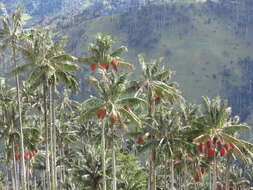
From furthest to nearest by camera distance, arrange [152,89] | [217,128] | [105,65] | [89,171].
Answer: [105,65] → [89,171] → [217,128] → [152,89]

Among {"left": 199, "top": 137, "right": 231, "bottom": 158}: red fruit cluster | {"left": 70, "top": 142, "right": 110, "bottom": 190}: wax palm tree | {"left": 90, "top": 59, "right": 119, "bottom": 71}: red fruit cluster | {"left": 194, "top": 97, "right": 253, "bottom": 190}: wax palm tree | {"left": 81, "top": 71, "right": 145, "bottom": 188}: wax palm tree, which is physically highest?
{"left": 90, "top": 59, "right": 119, "bottom": 71}: red fruit cluster

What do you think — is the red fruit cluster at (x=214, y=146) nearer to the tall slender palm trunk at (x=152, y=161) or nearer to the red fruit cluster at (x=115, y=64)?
the tall slender palm trunk at (x=152, y=161)

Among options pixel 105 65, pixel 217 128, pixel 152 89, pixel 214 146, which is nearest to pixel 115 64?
pixel 105 65

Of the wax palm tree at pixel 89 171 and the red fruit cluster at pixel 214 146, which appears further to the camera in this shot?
the wax palm tree at pixel 89 171

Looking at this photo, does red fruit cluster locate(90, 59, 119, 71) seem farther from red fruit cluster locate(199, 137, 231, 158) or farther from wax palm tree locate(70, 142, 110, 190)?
red fruit cluster locate(199, 137, 231, 158)

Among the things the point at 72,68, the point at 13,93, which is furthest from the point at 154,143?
the point at 13,93

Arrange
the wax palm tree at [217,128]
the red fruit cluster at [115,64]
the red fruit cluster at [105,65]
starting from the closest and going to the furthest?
the wax palm tree at [217,128] < the red fruit cluster at [105,65] < the red fruit cluster at [115,64]

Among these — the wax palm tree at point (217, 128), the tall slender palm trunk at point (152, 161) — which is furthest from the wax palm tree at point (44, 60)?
the wax palm tree at point (217, 128)

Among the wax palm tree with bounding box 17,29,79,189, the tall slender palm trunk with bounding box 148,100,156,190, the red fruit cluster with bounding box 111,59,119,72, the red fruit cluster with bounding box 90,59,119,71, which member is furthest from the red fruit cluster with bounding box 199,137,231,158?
the wax palm tree with bounding box 17,29,79,189

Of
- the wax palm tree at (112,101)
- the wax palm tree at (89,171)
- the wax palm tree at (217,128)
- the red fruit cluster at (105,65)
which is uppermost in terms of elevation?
the red fruit cluster at (105,65)

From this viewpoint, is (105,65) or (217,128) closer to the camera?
(217,128)

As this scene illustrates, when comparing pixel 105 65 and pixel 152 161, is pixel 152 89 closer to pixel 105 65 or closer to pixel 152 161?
pixel 105 65

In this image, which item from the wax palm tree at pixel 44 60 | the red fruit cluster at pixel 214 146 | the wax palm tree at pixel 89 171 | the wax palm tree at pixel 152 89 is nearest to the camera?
the wax palm tree at pixel 44 60

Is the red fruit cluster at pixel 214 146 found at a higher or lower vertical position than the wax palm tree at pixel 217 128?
lower
